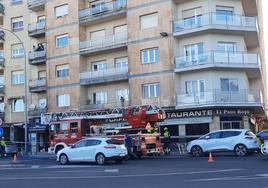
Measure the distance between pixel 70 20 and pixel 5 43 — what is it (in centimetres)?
1096

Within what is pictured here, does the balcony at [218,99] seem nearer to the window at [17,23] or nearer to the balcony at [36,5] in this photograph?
the balcony at [36,5]

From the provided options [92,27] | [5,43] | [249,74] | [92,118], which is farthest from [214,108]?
[5,43]

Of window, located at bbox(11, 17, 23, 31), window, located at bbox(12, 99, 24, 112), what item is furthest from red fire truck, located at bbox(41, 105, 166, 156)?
window, located at bbox(11, 17, 23, 31)

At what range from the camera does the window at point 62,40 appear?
145 ft

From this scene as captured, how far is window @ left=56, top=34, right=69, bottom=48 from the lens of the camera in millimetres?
44062

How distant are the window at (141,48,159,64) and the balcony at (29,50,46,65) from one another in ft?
40.1

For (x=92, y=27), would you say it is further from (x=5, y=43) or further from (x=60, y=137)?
(x=60, y=137)

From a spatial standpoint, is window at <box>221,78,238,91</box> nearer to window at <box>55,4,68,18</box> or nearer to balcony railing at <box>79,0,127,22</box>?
balcony railing at <box>79,0,127,22</box>

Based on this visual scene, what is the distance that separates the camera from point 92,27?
4353cm

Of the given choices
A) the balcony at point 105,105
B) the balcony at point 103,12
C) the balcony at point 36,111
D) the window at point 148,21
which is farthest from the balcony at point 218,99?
the balcony at point 36,111

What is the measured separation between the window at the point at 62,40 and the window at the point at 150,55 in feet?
30.1

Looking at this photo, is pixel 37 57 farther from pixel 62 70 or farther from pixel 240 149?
pixel 240 149

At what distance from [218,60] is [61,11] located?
57.0ft

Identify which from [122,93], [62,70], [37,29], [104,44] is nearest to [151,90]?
[122,93]
